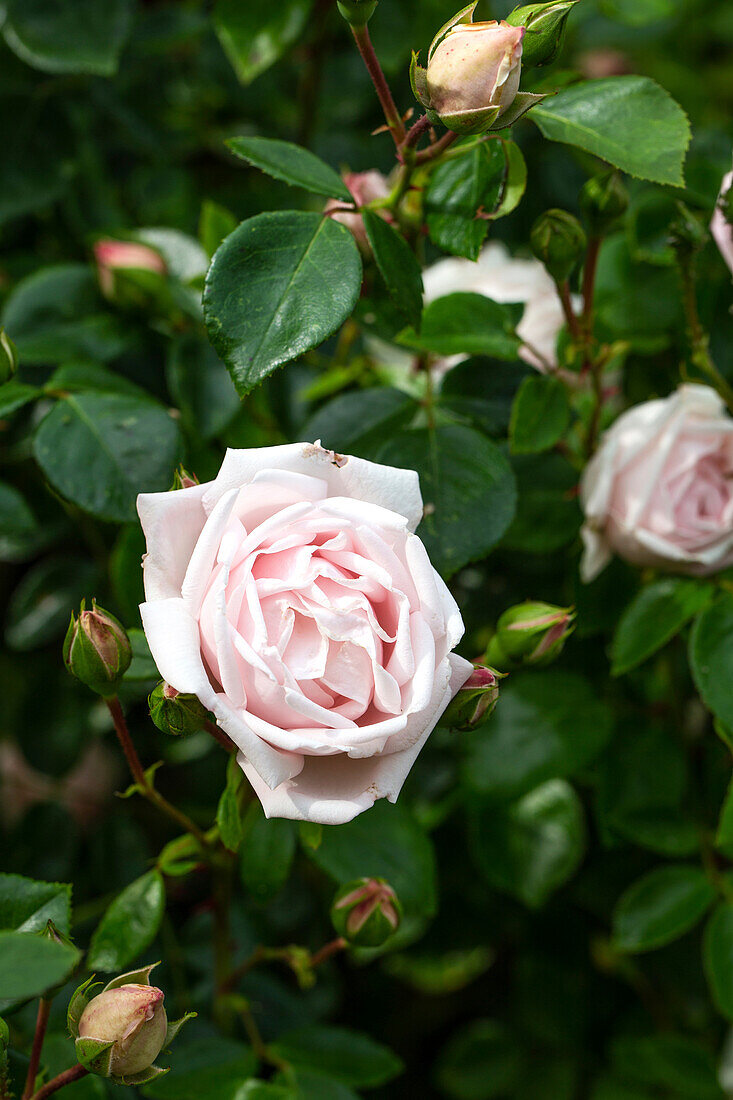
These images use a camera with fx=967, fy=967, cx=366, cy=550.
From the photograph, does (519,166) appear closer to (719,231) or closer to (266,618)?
(719,231)

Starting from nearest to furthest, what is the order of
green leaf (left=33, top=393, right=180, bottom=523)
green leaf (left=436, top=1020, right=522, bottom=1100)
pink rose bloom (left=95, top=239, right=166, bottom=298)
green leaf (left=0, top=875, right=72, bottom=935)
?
green leaf (left=0, top=875, right=72, bottom=935) → green leaf (left=33, top=393, right=180, bottom=523) → pink rose bloom (left=95, top=239, right=166, bottom=298) → green leaf (left=436, top=1020, right=522, bottom=1100)

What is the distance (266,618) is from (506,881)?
64cm

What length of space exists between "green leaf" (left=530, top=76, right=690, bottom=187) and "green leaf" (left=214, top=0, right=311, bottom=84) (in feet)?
1.63

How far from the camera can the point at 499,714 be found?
1.05 metres

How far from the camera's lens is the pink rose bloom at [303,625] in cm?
56

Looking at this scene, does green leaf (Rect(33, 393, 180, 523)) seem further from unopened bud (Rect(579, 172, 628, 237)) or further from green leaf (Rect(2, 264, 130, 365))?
unopened bud (Rect(579, 172, 628, 237))

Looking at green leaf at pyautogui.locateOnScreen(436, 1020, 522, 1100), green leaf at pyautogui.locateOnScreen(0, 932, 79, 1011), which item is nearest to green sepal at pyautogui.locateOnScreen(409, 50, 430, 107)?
green leaf at pyautogui.locateOnScreen(0, 932, 79, 1011)

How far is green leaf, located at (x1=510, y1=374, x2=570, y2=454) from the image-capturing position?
0.85 meters

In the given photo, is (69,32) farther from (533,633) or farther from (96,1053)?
(96,1053)

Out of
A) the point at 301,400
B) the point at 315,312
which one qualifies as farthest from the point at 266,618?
the point at 301,400

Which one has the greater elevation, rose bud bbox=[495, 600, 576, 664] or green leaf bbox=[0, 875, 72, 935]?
green leaf bbox=[0, 875, 72, 935]

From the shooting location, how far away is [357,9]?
67 centimetres

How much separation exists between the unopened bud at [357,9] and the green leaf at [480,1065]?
135cm

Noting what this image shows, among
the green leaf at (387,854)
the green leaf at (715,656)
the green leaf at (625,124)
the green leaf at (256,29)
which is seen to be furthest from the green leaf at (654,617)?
the green leaf at (256,29)
